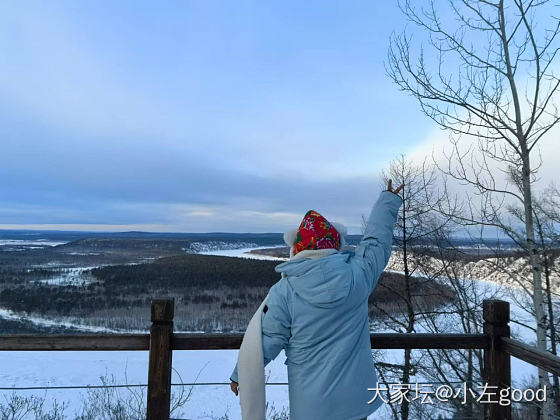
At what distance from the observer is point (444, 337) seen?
262cm

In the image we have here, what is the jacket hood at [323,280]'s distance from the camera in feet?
5.99

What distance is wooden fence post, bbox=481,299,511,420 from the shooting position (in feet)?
8.47

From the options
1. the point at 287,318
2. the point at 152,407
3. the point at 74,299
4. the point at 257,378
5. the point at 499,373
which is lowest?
the point at 74,299

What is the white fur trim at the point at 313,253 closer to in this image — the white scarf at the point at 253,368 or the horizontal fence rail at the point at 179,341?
the white scarf at the point at 253,368

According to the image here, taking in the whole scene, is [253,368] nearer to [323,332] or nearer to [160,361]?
[323,332]

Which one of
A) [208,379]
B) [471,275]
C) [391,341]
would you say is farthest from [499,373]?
[208,379]

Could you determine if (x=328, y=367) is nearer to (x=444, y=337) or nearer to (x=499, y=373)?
(x=444, y=337)

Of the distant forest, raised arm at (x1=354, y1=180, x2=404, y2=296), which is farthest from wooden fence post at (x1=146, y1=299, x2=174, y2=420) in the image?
the distant forest

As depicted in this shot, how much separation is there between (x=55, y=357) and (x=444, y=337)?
676 inches

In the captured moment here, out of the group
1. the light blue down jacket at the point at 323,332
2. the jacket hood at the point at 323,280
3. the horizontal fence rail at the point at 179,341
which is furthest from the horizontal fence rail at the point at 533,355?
the jacket hood at the point at 323,280

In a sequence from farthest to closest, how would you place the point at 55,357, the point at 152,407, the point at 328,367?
the point at 55,357 → the point at 152,407 → the point at 328,367

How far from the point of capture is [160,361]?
A: 2.41 m

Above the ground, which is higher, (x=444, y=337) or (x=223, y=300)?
(x=444, y=337)

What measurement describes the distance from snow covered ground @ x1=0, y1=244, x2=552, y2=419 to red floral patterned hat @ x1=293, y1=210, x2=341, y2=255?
748 cm
